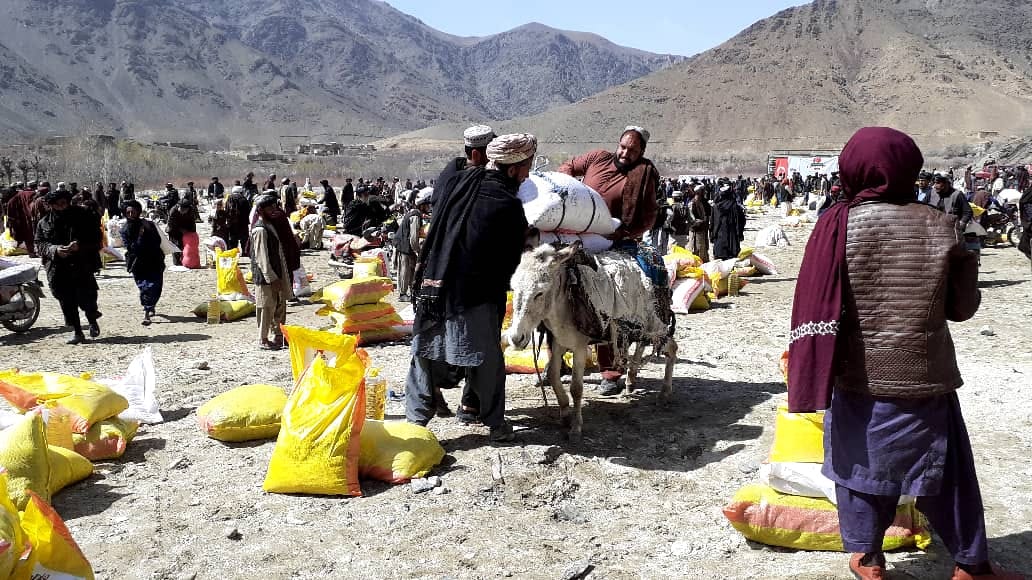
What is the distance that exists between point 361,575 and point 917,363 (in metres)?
2.32

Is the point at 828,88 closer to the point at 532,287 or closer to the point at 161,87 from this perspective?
the point at 161,87

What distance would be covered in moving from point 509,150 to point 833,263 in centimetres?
225

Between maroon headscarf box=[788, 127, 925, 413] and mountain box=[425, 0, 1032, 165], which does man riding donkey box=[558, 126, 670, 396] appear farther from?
mountain box=[425, 0, 1032, 165]

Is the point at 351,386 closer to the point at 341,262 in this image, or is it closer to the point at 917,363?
the point at 917,363

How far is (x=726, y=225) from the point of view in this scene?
1283 centimetres

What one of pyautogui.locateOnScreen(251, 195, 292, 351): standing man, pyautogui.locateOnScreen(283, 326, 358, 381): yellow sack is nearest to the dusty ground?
pyautogui.locateOnScreen(283, 326, 358, 381): yellow sack

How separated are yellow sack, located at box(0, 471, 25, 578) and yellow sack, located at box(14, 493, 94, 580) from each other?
0.27 feet

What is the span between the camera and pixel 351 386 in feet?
13.6

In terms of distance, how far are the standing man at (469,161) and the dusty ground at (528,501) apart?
150 cm

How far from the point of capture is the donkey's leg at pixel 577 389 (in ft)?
16.3

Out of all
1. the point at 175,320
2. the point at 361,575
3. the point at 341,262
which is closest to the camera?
the point at 361,575

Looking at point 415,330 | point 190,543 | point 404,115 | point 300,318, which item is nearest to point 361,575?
point 190,543

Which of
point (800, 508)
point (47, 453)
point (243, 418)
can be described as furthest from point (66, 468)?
point (800, 508)

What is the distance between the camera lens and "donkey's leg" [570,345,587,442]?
4.96 meters
